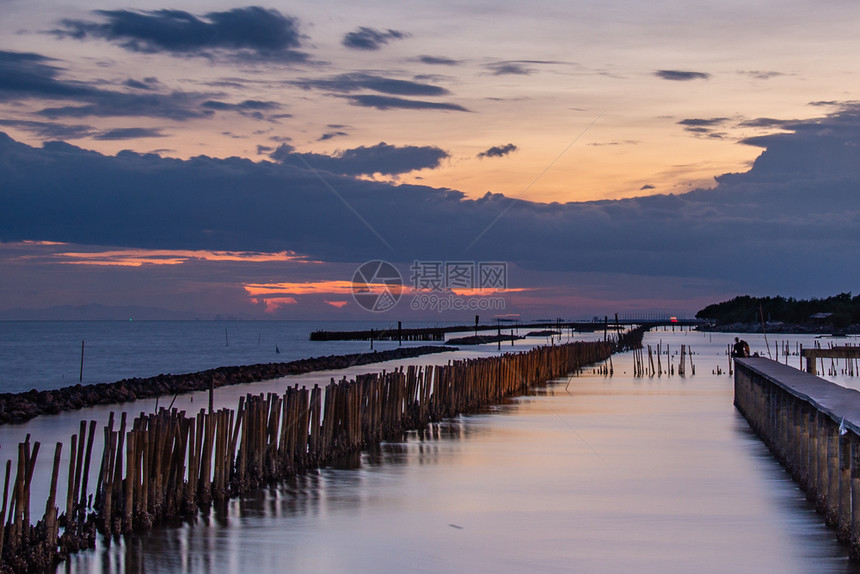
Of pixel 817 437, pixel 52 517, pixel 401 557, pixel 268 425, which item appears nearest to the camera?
pixel 52 517

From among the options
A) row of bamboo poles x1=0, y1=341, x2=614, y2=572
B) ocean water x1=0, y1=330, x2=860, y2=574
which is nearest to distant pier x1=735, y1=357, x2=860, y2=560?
ocean water x1=0, y1=330, x2=860, y2=574

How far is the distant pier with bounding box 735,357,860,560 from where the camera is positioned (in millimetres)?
9109

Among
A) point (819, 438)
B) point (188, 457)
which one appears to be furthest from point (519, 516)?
point (188, 457)

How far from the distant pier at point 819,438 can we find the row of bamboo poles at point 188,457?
6.58m

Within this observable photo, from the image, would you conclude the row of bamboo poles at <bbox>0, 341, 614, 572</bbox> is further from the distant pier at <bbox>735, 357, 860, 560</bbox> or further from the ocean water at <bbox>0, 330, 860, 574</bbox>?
the distant pier at <bbox>735, 357, 860, 560</bbox>

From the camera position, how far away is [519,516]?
11.8 m

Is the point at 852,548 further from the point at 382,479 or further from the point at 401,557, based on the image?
the point at 382,479

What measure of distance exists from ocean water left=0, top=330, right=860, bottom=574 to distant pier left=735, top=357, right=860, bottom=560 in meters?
0.26

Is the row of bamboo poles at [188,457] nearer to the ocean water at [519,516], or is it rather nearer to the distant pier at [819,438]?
the ocean water at [519,516]

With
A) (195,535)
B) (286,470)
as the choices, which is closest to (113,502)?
(195,535)

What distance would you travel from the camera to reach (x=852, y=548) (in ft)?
30.6

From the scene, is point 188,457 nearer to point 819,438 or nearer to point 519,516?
point 519,516

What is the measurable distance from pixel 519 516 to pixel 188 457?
3.95m

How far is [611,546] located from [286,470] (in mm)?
5214
